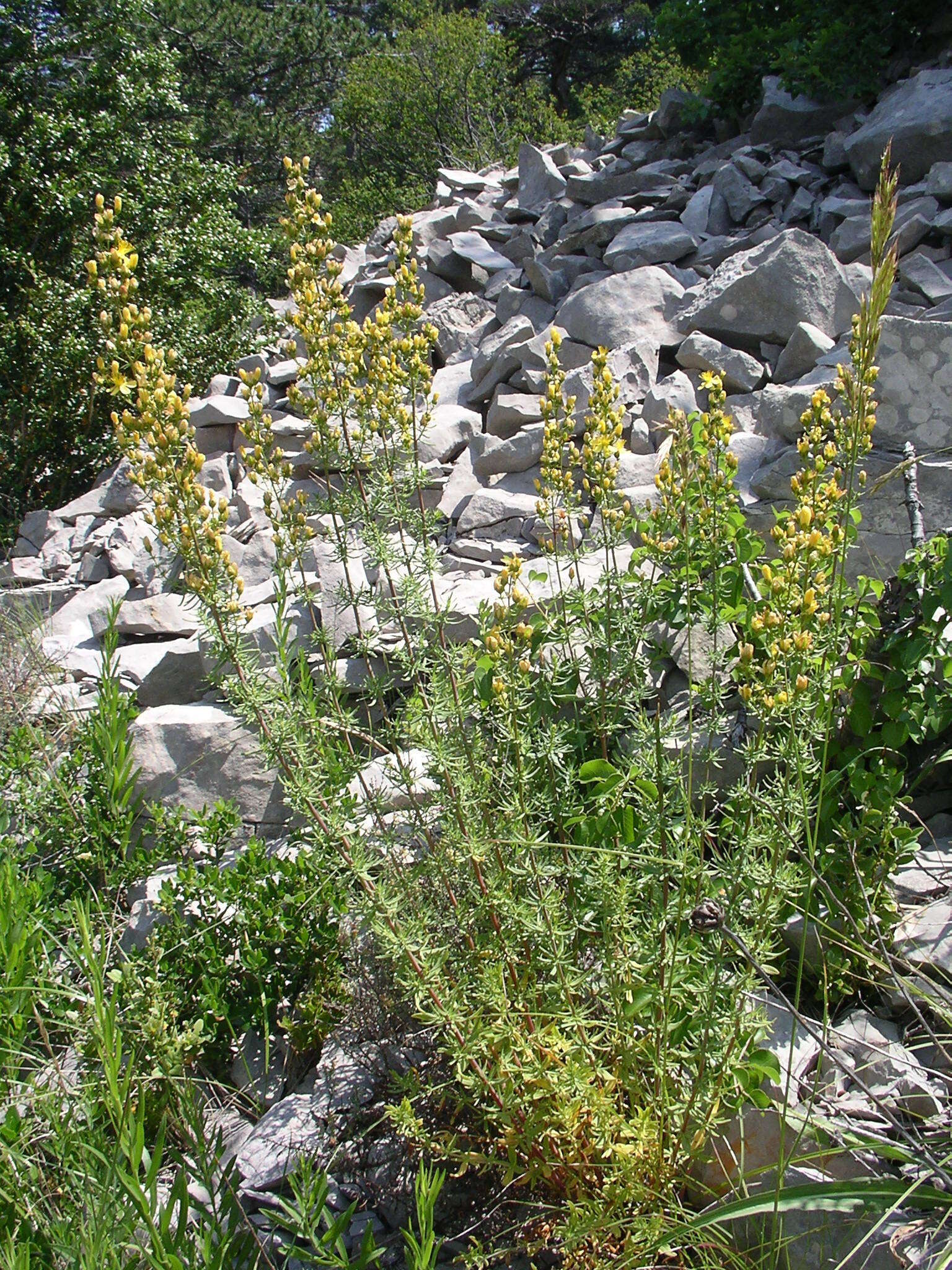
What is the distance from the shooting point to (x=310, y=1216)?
184cm

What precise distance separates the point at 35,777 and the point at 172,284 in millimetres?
6761

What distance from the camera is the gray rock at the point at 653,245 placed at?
7098 millimetres

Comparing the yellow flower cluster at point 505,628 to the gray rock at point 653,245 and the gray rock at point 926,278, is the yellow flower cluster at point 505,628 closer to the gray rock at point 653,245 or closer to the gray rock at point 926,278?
the gray rock at point 926,278

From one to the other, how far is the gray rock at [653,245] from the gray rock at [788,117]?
5.62 feet

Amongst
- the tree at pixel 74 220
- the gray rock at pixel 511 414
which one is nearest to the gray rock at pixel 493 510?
the gray rock at pixel 511 414

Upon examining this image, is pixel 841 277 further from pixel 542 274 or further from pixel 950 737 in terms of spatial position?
pixel 950 737

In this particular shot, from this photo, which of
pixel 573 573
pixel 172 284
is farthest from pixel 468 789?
pixel 172 284

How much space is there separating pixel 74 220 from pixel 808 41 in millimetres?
6984

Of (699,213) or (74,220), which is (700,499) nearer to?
(699,213)

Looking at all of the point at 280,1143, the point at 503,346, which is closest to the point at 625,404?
the point at 503,346

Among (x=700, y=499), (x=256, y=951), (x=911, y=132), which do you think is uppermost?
(x=911, y=132)

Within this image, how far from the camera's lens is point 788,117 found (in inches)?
322

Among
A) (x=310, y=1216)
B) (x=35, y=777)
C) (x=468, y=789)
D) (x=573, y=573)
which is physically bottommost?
(x=35, y=777)

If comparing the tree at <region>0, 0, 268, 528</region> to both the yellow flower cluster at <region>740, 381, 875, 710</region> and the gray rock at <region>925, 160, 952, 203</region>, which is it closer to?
the gray rock at <region>925, 160, 952, 203</region>
